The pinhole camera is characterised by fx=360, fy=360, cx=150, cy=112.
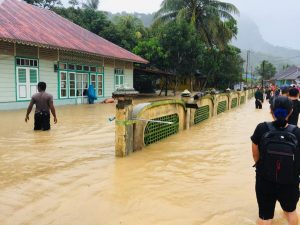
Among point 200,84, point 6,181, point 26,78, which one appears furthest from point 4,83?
point 200,84

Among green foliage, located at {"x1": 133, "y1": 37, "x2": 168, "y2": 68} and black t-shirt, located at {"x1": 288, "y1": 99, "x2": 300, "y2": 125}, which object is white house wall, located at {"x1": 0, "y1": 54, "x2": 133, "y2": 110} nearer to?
black t-shirt, located at {"x1": 288, "y1": 99, "x2": 300, "y2": 125}

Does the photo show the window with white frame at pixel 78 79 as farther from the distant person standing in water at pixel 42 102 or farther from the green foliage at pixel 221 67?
the green foliage at pixel 221 67

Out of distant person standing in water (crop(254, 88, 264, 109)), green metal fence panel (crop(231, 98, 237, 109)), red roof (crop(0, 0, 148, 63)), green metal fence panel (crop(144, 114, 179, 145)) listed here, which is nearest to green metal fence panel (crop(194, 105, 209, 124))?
green metal fence panel (crop(144, 114, 179, 145))

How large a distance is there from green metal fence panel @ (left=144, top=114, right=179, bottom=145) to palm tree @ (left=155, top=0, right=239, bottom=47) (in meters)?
24.2

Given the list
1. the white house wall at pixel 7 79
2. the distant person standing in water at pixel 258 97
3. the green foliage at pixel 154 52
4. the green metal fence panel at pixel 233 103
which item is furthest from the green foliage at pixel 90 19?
the white house wall at pixel 7 79

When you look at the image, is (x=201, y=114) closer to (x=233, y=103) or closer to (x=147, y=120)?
(x=147, y=120)

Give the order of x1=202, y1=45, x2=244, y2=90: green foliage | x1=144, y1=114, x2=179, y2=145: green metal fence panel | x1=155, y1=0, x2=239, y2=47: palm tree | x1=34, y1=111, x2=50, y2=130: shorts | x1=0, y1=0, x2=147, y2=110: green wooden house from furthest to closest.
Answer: x1=202, y1=45, x2=244, y2=90: green foliage < x1=155, y1=0, x2=239, y2=47: palm tree < x1=0, y1=0, x2=147, y2=110: green wooden house < x1=34, y1=111, x2=50, y2=130: shorts < x1=144, y1=114, x2=179, y2=145: green metal fence panel

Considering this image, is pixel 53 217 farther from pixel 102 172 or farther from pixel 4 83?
pixel 4 83

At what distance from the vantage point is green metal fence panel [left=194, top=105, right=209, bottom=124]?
13436mm

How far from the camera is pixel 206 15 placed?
34.3 metres

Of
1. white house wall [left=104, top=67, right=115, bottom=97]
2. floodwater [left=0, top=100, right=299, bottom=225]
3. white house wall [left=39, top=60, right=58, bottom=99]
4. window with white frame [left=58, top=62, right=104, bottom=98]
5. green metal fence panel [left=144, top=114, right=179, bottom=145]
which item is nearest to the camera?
floodwater [left=0, top=100, right=299, bottom=225]

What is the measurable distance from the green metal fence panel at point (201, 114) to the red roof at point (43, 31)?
Answer: 817 cm

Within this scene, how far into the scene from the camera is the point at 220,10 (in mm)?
34750

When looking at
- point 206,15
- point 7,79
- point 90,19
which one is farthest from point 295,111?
point 90,19
